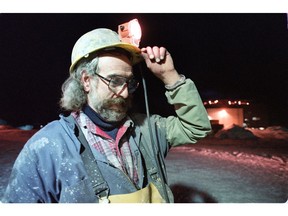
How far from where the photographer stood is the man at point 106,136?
0.80m

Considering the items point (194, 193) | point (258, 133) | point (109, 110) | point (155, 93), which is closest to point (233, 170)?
point (194, 193)

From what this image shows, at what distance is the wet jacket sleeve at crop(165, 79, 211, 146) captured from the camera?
89cm

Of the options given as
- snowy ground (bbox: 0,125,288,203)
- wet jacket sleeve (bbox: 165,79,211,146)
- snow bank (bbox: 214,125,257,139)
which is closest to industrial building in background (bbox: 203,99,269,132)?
snow bank (bbox: 214,125,257,139)

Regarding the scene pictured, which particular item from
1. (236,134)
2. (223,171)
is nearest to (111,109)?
(223,171)

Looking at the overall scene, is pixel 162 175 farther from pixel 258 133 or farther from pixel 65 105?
pixel 258 133

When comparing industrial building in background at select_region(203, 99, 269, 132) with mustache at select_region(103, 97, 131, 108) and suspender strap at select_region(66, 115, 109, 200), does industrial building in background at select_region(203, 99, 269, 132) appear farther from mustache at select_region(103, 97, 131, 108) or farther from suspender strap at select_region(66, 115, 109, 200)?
suspender strap at select_region(66, 115, 109, 200)

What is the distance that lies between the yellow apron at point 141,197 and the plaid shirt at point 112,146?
0.16ft

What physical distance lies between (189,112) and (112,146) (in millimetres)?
299

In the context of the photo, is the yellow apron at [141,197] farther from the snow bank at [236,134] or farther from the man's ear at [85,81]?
the snow bank at [236,134]

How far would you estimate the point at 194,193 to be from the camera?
2.23 metres

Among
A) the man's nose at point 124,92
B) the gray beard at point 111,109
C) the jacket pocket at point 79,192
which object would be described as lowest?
the jacket pocket at point 79,192

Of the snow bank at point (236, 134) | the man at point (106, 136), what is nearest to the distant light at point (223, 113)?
the snow bank at point (236, 134)

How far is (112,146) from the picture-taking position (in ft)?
2.91
